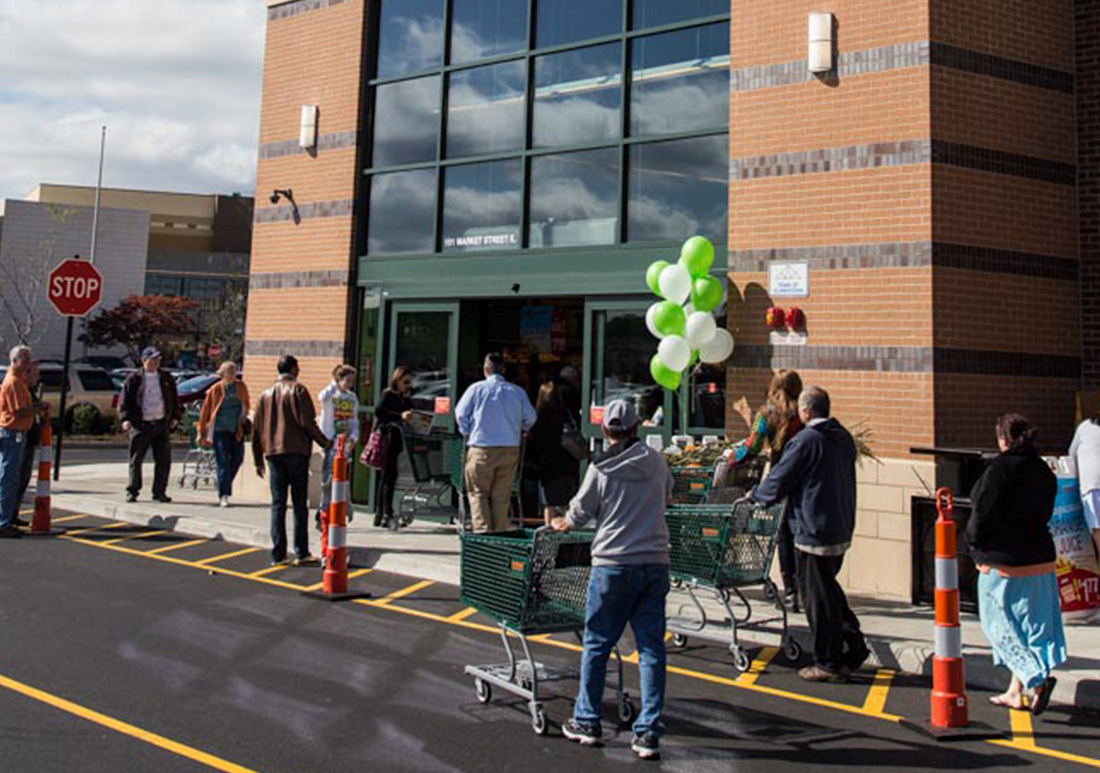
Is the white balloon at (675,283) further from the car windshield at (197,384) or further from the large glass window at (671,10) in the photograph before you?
the car windshield at (197,384)

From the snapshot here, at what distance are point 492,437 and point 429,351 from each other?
3810mm

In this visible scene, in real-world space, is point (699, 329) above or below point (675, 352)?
above

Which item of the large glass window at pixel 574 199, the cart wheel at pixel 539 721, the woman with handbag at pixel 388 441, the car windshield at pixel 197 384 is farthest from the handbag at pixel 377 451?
the car windshield at pixel 197 384

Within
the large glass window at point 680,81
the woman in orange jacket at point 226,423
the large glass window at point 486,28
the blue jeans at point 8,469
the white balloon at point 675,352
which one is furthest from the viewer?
the woman in orange jacket at point 226,423

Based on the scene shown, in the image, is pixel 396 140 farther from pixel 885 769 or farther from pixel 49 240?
pixel 49 240

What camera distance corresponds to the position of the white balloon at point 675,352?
9047 mm

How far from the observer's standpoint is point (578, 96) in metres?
11.5

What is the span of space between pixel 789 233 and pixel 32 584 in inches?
308

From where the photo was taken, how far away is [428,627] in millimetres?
7445

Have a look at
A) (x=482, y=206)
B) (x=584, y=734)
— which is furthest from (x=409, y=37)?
(x=584, y=734)

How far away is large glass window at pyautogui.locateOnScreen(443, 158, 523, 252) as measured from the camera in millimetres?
12008

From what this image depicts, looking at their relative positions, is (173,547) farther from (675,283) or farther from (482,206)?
(675,283)

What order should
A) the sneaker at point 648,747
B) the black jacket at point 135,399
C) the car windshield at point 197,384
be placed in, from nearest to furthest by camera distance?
the sneaker at point 648,747 < the black jacket at point 135,399 < the car windshield at point 197,384

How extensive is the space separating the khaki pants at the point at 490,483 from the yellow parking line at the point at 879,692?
3770 millimetres
